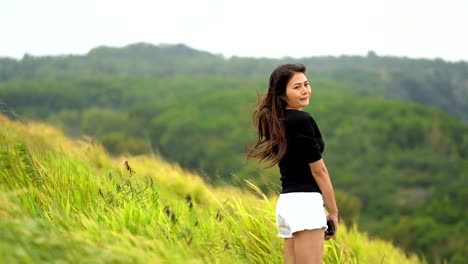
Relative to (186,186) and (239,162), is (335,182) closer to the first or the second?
(239,162)

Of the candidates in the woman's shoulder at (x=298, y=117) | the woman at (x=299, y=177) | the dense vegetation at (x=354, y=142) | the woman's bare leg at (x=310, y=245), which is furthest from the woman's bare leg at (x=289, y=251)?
the dense vegetation at (x=354, y=142)

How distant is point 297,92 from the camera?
408cm

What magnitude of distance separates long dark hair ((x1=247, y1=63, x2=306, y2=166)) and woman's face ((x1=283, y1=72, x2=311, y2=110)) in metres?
0.03

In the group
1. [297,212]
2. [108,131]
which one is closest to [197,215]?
[297,212]

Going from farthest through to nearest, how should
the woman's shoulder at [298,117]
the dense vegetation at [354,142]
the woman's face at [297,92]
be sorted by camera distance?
the dense vegetation at [354,142], the woman's face at [297,92], the woman's shoulder at [298,117]

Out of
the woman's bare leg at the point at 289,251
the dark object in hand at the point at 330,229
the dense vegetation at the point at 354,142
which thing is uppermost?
the dark object in hand at the point at 330,229

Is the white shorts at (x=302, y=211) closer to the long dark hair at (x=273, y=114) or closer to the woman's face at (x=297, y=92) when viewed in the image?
the long dark hair at (x=273, y=114)

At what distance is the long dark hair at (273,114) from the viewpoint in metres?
3.99

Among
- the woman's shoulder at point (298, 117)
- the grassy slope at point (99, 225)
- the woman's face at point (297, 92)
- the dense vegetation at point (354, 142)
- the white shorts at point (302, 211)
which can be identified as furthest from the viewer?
the dense vegetation at point (354, 142)

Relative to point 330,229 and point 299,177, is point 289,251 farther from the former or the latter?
point 299,177

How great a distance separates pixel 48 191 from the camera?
484cm

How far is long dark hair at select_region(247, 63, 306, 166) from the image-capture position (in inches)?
157

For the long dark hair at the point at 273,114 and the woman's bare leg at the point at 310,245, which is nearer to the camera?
the woman's bare leg at the point at 310,245

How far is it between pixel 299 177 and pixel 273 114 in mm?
402
